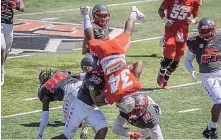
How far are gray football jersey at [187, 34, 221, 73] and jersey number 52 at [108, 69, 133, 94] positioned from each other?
268 centimetres

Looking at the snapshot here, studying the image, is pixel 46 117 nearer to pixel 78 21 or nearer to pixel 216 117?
pixel 216 117

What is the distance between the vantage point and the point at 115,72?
35.6 feet

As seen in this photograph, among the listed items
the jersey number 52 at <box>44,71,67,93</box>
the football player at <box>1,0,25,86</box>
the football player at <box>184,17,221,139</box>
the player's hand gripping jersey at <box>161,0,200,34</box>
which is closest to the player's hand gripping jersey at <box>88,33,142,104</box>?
the jersey number 52 at <box>44,71,67,93</box>

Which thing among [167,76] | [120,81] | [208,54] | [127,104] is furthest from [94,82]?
[167,76]

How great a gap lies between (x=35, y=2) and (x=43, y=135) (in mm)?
15211

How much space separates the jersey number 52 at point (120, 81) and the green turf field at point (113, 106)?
2.27 m

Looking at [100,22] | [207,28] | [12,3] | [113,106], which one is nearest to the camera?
[207,28]

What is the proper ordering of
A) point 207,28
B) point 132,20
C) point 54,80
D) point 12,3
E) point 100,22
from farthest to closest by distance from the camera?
point 12,3 < point 100,22 < point 207,28 < point 54,80 < point 132,20

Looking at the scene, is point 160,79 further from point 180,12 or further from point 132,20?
point 132,20

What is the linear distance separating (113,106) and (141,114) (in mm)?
4540

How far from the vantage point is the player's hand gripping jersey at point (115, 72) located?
35.1 feet

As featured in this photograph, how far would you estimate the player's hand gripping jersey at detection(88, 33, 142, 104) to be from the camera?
421 inches

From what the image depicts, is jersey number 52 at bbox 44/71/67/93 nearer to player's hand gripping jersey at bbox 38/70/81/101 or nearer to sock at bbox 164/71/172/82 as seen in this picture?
player's hand gripping jersey at bbox 38/70/81/101

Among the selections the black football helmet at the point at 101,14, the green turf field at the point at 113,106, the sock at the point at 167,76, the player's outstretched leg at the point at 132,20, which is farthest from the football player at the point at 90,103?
the sock at the point at 167,76
